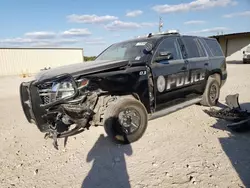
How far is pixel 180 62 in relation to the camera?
4887 mm

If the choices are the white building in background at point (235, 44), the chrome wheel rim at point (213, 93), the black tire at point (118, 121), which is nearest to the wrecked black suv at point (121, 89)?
the black tire at point (118, 121)

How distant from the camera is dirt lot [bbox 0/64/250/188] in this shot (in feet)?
9.27

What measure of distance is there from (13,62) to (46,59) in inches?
175

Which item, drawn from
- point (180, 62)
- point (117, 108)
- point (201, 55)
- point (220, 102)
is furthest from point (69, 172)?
point (220, 102)

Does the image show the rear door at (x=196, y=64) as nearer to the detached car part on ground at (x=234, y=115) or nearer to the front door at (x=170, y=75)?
the front door at (x=170, y=75)

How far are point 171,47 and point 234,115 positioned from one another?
2010 millimetres

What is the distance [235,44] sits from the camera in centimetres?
2997

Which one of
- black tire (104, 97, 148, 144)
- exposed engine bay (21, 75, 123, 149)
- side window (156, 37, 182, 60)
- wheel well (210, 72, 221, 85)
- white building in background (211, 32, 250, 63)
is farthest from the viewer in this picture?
white building in background (211, 32, 250, 63)

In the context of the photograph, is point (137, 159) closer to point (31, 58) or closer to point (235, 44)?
point (31, 58)

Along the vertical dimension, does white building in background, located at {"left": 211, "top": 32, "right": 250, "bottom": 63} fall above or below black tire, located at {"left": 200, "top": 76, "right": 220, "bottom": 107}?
above

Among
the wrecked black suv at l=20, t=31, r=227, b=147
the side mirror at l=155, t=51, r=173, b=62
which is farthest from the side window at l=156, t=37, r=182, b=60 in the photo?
the side mirror at l=155, t=51, r=173, b=62

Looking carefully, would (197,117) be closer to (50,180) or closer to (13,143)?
(50,180)

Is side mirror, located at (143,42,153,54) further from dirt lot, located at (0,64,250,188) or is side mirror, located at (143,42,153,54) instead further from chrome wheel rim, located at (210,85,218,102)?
chrome wheel rim, located at (210,85,218,102)

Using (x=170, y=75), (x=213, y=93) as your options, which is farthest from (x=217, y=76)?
(x=170, y=75)
